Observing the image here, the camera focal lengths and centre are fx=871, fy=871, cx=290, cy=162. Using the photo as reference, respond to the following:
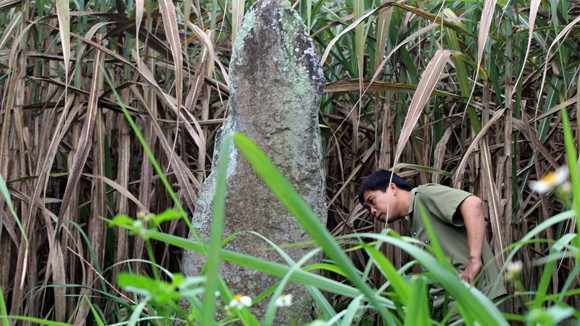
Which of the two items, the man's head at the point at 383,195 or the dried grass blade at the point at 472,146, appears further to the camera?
the man's head at the point at 383,195

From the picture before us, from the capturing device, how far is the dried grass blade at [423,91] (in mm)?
2111

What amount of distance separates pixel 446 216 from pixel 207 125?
86 cm

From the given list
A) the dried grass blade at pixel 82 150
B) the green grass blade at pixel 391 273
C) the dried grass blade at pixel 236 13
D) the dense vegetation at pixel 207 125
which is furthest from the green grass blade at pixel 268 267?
the dried grass blade at pixel 82 150

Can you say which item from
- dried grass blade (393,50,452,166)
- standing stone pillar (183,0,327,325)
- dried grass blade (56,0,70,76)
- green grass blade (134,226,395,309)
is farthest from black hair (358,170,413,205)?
green grass blade (134,226,395,309)

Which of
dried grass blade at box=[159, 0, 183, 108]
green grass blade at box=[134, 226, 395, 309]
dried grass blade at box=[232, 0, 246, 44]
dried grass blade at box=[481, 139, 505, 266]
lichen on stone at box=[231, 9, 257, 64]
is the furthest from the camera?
lichen on stone at box=[231, 9, 257, 64]

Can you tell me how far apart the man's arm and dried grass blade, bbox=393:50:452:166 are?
1.66 feet

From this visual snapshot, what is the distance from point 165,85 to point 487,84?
1306 mm

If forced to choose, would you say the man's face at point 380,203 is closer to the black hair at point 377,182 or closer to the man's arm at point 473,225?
the black hair at point 377,182

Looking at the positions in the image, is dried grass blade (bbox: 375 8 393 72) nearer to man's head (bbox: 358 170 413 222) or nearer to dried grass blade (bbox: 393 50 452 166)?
dried grass blade (bbox: 393 50 452 166)

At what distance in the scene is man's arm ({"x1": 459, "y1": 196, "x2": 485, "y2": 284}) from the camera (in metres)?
2.60

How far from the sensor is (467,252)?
110 inches

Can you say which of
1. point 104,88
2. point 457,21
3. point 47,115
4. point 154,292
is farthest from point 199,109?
point 154,292

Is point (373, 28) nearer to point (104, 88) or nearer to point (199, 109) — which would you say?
point (199, 109)

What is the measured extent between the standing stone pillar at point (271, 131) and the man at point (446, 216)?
10.7 inches
